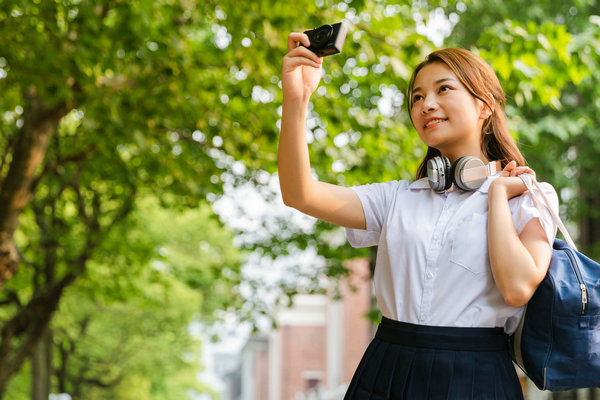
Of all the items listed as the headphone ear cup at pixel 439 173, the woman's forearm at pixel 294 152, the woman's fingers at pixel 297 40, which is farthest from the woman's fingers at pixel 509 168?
the woman's fingers at pixel 297 40

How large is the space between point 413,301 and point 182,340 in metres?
23.5

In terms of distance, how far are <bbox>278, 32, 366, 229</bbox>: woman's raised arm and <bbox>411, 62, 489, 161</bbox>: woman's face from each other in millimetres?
340

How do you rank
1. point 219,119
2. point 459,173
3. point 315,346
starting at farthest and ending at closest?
point 315,346, point 219,119, point 459,173

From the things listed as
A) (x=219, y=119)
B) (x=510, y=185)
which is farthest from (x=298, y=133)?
(x=219, y=119)

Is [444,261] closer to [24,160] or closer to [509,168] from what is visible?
[509,168]

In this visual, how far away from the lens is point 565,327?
6.70 ft

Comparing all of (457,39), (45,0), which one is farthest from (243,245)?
(45,0)

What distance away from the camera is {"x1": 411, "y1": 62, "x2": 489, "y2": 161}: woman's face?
2326 mm

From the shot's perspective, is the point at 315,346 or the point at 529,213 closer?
the point at 529,213

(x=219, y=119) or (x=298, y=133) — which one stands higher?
(x=219, y=119)

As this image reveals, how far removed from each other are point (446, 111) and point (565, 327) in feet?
2.33

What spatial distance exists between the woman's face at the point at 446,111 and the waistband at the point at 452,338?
56 centimetres

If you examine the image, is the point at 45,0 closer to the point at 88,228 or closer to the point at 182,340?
the point at 88,228

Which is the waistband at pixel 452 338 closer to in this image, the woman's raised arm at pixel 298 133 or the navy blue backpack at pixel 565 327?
the navy blue backpack at pixel 565 327
